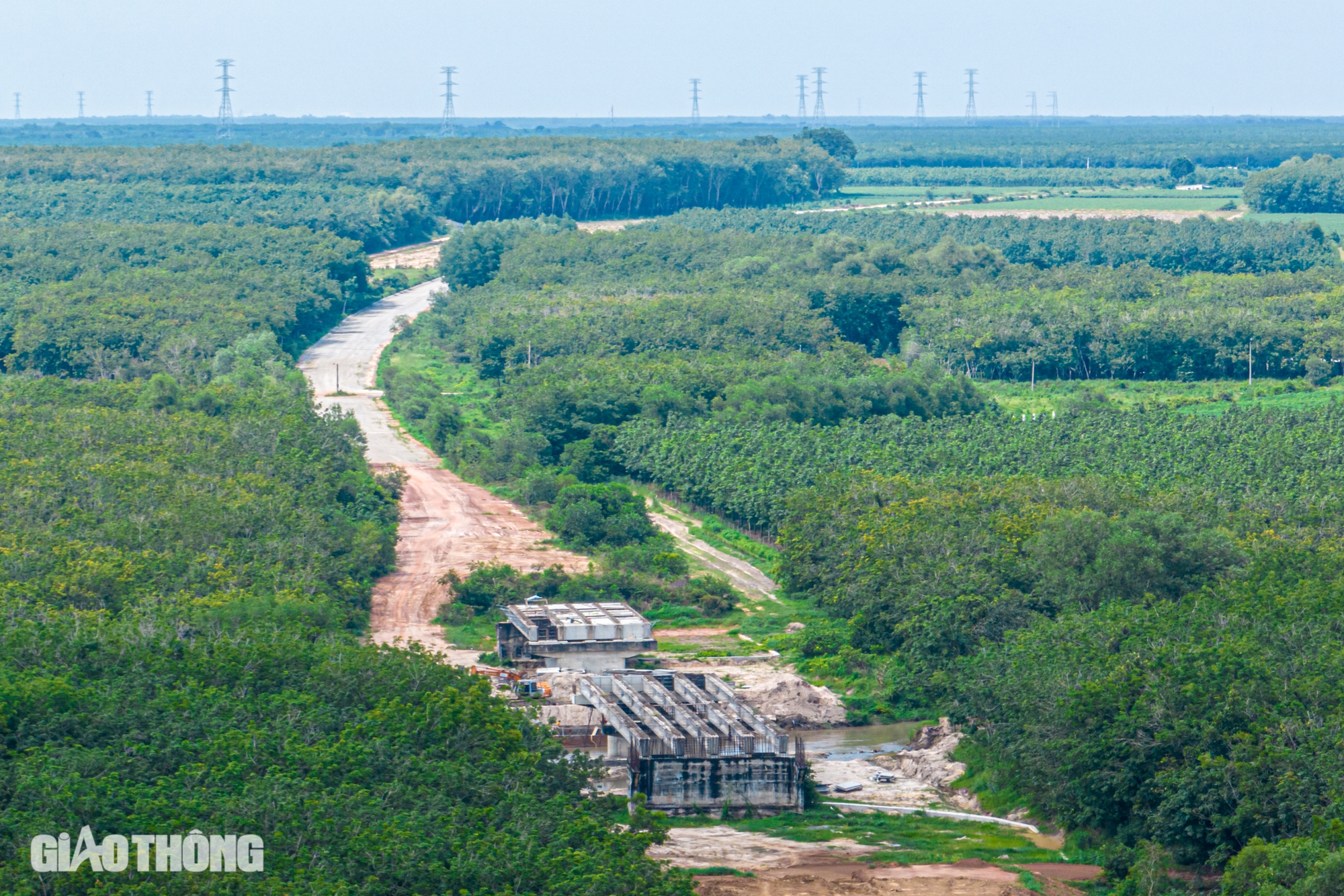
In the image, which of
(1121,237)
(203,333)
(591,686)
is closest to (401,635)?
(591,686)

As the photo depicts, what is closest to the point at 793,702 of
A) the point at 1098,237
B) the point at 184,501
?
the point at 184,501

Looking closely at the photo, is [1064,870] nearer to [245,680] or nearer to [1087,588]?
[1087,588]

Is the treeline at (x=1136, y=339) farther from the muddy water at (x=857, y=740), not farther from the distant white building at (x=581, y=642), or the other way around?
the muddy water at (x=857, y=740)

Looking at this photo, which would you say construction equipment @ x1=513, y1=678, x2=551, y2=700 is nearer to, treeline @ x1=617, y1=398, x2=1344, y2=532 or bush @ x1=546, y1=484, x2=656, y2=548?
bush @ x1=546, y1=484, x2=656, y2=548

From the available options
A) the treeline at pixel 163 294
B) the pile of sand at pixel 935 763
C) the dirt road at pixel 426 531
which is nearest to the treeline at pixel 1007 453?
the dirt road at pixel 426 531

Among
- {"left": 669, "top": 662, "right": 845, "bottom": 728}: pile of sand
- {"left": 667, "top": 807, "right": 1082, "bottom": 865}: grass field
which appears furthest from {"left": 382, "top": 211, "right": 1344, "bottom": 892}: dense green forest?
{"left": 667, "top": 807, "right": 1082, "bottom": 865}: grass field

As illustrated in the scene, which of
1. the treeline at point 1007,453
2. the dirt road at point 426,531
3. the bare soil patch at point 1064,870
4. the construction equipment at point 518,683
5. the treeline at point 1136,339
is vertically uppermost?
the treeline at point 1136,339
